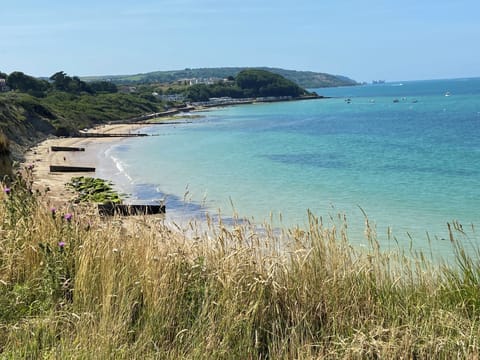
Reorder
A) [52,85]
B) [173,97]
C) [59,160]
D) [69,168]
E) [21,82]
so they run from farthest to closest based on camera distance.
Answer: [173,97], [52,85], [21,82], [59,160], [69,168]

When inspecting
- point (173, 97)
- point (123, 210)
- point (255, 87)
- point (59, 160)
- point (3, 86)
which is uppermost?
point (255, 87)

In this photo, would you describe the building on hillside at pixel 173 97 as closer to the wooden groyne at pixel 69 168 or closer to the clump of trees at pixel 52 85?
the clump of trees at pixel 52 85

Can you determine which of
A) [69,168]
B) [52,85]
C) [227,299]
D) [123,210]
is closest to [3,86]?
[52,85]

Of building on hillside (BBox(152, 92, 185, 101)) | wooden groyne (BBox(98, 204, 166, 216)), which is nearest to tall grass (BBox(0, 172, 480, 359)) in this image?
wooden groyne (BBox(98, 204, 166, 216))

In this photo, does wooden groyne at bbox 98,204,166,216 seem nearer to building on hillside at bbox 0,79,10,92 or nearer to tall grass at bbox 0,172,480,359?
tall grass at bbox 0,172,480,359

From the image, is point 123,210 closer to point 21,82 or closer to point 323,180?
point 323,180

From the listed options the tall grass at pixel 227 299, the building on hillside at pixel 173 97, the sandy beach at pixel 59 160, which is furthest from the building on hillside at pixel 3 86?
the tall grass at pixel 227 299

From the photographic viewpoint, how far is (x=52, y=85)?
372 ft

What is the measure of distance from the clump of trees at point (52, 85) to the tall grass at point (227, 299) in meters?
94.7

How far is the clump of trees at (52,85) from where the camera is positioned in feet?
313

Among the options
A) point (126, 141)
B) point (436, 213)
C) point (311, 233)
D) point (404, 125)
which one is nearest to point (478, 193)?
point (436, 213)

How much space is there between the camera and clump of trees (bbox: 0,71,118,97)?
95.4 metres

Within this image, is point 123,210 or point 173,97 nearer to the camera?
point 123,210

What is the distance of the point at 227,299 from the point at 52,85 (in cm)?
11877
